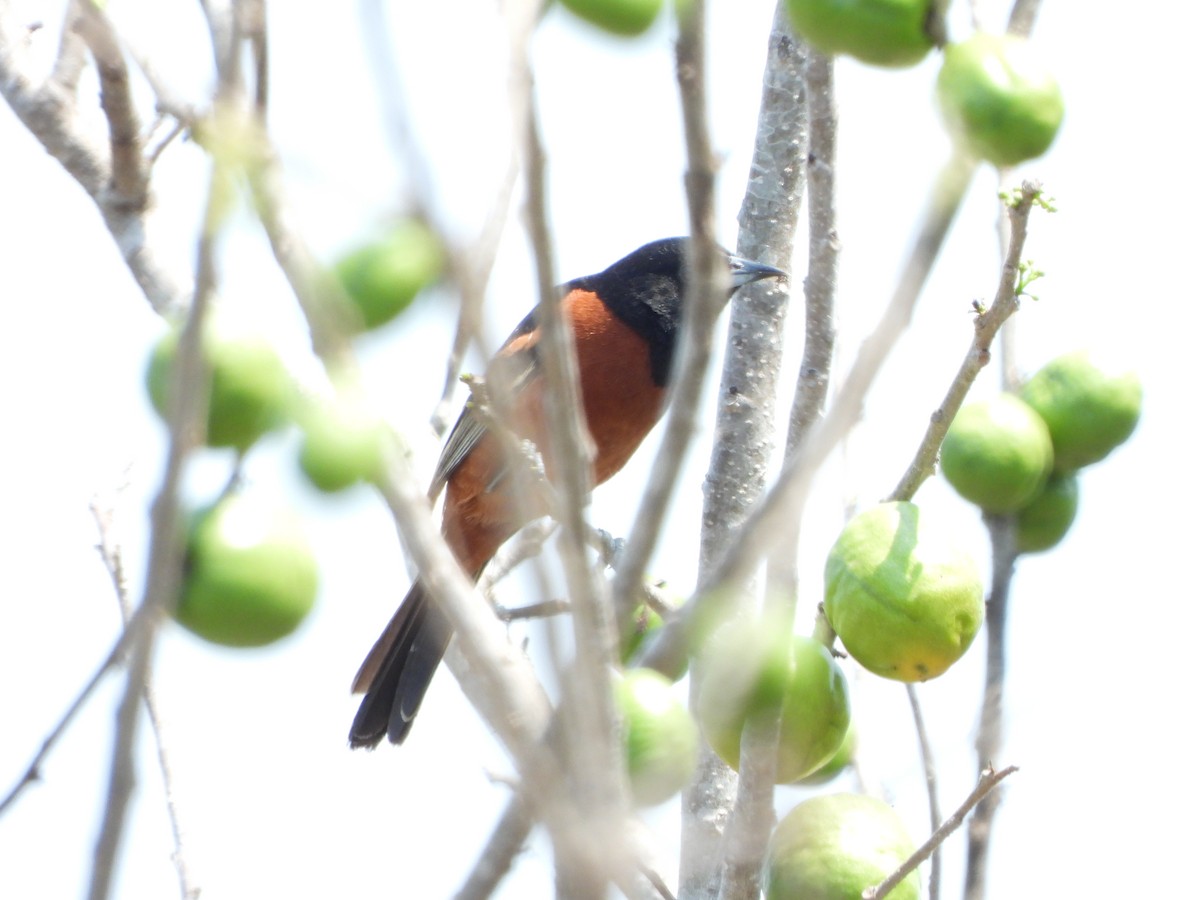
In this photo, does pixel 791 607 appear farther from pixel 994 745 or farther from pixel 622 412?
pixel 622 412

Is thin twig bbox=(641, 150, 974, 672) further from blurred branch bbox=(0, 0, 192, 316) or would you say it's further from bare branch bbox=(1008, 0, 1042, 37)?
blurred branch bbox=(0, 0, 192, 316)

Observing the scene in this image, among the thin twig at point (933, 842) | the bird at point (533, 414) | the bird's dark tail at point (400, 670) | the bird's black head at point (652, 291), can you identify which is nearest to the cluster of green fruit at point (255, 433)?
the thin twig at point (933, 842)

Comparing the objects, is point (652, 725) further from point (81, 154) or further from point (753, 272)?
point (753, 272)

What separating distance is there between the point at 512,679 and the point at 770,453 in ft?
6.38

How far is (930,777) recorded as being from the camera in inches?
88.1

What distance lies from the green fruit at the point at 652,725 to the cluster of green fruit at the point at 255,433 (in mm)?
351

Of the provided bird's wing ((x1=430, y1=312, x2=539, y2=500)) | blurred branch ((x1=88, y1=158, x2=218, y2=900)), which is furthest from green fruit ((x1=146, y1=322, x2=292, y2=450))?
bird's wing ((x1=430, y1=312, x2=539, y2=500))

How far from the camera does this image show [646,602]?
2.76 meters

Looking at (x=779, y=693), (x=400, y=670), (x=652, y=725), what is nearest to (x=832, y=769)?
(x=779, y=693)

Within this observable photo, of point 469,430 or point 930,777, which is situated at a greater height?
point 469,430

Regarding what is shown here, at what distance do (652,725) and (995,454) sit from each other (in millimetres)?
782

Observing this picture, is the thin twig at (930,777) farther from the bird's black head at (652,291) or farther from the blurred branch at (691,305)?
the bird's black head at (652,291)

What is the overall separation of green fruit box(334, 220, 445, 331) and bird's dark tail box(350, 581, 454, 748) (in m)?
3.42

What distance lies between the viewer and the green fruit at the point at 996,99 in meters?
1.22
